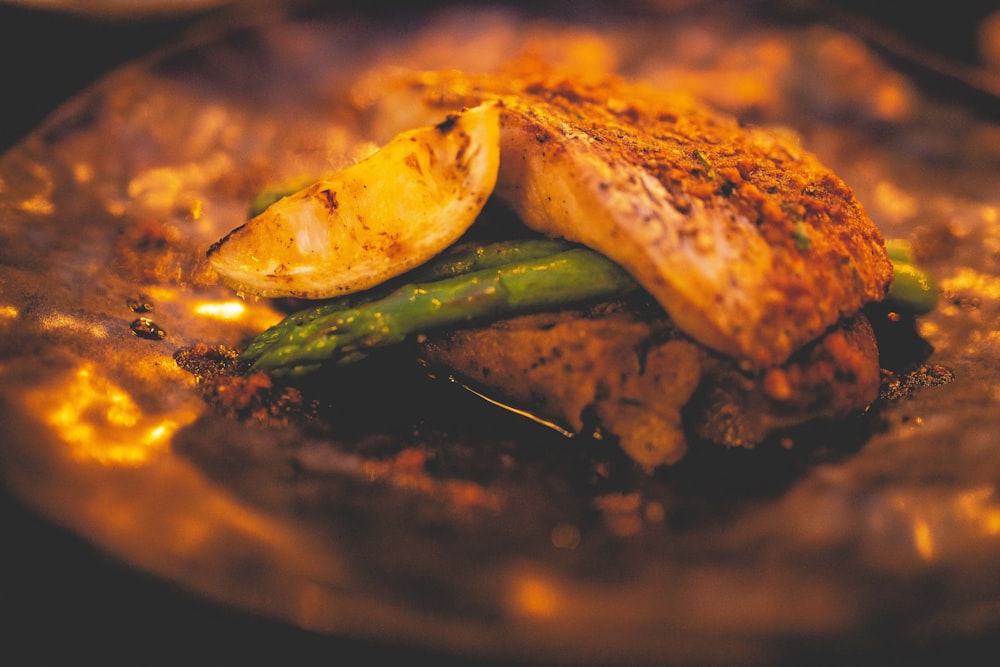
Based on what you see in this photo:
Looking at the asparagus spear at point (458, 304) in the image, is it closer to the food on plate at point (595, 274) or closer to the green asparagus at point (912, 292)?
the food on plate at point (595, 274)

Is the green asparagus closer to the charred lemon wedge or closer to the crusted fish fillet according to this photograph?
the crusted fish fillet

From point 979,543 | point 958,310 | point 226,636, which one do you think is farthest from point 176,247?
point 958,310

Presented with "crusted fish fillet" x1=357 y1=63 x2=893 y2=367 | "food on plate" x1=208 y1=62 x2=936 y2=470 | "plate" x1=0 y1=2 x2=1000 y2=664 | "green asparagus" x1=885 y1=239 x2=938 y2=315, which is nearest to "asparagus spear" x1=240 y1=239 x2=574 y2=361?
"food on plate" x1=208 y1=62 x2=936 y2=470

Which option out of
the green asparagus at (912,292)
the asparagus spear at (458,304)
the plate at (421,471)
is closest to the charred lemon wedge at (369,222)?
the asparagus spear at (458,304)

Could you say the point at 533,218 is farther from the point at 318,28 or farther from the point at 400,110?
the point at 318,28

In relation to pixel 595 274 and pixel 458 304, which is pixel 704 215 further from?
pixel 458 304

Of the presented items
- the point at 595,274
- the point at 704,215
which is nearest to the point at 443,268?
the point at 595,274
